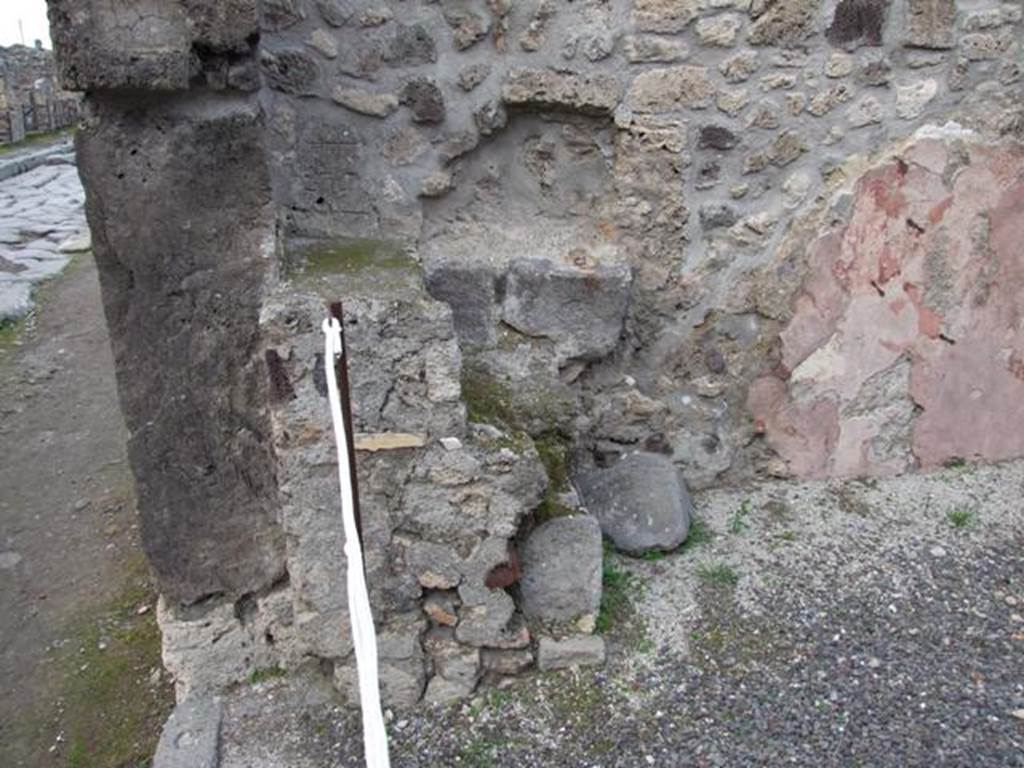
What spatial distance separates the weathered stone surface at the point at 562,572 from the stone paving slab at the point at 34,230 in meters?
5.27

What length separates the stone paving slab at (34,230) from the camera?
690cm

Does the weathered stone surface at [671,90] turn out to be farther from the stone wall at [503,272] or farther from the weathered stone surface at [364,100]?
the weathered stone surface at [364,100]

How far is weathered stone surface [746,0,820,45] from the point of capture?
2.65m

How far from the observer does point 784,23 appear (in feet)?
8.74

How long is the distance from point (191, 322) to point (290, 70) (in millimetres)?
815

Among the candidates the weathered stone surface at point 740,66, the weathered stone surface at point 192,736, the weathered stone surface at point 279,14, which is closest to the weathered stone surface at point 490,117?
the weathered stone surface at point 279,14

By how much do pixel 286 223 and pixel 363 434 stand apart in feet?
2.68

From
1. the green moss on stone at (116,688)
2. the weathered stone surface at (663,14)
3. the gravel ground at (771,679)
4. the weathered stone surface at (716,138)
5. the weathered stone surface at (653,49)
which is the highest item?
the weathered stone surface at (663,14)

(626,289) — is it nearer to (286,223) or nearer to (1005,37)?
(286,223)

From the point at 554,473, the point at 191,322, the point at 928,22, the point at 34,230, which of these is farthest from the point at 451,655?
→ the point at 34,230

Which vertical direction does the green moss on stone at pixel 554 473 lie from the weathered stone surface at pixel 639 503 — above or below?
above

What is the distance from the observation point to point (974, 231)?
9.83 feet

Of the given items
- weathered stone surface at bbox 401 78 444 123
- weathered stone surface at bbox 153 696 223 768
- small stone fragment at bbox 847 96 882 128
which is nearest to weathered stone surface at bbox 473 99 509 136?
weathered stone surface at bbox 401 78 444 123

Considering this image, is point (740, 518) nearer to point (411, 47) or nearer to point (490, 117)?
point (490, 117)
